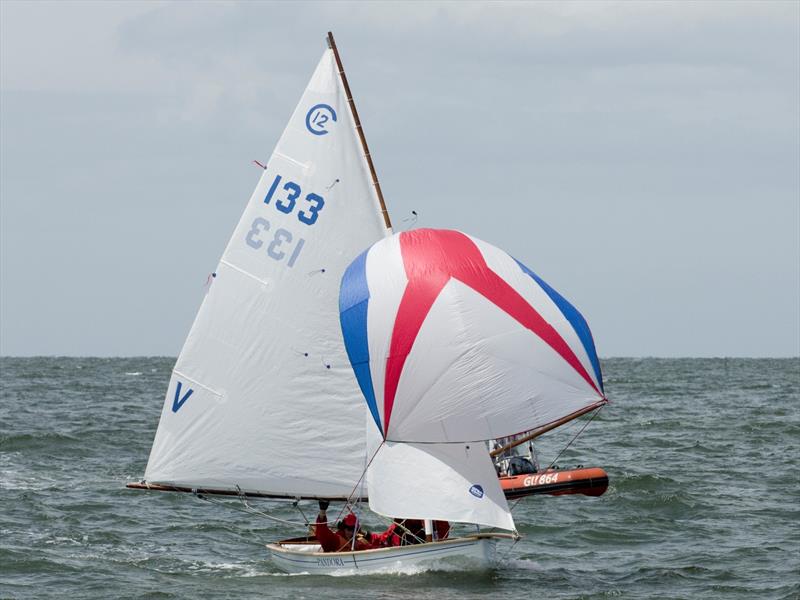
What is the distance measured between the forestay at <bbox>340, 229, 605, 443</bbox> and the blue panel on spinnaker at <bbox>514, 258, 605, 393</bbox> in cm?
2

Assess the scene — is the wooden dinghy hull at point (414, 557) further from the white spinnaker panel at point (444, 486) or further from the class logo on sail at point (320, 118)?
the class logo on sail at point (320, 118)

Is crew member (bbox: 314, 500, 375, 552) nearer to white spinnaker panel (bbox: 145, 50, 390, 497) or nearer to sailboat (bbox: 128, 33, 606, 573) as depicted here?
sailboat (bbox: 128, 33, 606, 573)

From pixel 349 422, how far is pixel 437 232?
11.2 ft

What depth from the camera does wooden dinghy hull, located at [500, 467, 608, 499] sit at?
27359 mm

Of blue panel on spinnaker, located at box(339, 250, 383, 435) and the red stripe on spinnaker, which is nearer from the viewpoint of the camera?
the red stripe on spinnaker

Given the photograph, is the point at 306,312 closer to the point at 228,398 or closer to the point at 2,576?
the point at 228,398

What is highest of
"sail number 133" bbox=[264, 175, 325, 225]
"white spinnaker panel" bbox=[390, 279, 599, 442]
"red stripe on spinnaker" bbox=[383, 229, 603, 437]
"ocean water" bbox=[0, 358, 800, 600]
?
"sail number 133" bbox=[264, 175, 325, 225]

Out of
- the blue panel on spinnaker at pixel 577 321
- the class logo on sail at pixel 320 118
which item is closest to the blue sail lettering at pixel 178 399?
the class logo on sail at pixel 320 118

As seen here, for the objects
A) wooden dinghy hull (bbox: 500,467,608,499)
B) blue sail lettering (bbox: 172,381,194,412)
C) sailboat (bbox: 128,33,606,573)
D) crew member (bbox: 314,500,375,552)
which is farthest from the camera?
wooden dinghy hull (bbox: 500,467,608,499)

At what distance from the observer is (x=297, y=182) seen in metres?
20.4

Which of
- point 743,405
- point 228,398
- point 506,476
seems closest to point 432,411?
point 228,398

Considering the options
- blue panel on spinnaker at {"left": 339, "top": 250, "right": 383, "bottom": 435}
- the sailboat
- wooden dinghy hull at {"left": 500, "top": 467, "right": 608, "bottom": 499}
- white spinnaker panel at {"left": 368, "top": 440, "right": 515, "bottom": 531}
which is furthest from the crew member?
wooden dinghy hull at {"left": 500, "top": 467, "right": 608, "bottom": 499}

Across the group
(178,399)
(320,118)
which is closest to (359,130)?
(320,118)

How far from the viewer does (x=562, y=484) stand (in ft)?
90.0
